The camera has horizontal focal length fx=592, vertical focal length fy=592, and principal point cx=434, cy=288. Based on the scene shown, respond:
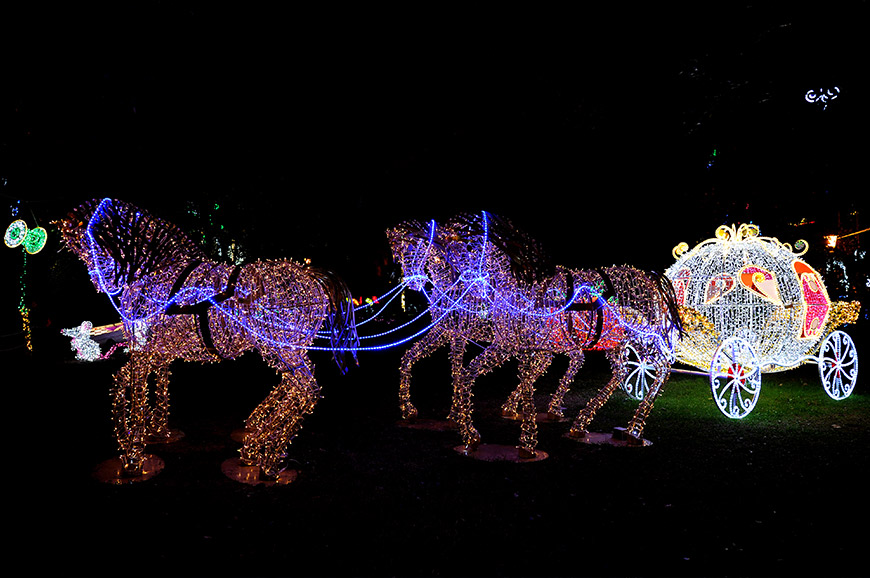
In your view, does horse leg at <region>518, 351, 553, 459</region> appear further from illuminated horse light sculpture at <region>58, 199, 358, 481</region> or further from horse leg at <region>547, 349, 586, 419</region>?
illuminated horse light sculpture at <region>58, 199, 358, 481</region>

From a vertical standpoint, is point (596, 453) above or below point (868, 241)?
below

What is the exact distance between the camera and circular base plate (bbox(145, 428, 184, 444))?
466 cm

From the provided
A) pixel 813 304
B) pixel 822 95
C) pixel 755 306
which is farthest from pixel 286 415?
pixel 822 95

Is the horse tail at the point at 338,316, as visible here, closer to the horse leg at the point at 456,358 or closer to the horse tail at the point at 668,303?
the horse leg at the point at 456,358

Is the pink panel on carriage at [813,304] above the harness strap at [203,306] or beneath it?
beneath

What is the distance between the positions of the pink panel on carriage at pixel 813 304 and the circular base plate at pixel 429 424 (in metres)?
3.96

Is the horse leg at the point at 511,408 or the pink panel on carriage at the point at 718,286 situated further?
the pink panel on carriage at the point at 718,286

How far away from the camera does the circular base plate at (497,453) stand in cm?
436

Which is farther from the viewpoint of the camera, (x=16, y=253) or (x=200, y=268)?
(x=16, y=253)

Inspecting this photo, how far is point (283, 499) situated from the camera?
342 cm

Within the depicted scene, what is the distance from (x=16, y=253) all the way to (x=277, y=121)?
15.0ft

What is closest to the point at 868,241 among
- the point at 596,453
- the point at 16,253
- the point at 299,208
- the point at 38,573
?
the point at 596,453

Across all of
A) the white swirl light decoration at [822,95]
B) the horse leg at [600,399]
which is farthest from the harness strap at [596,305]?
the white swirl light decoration at [822,95]

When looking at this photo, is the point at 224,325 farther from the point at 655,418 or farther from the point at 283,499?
the point at 655,418
